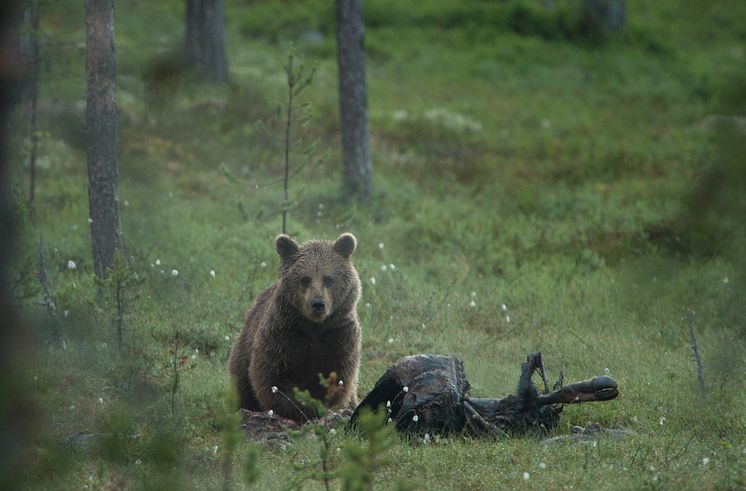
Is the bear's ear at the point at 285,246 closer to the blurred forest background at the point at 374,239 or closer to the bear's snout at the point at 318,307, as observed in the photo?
the bear's snout at the point at 318,307

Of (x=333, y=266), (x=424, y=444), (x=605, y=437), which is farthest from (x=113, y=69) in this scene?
(x=605, y=437)

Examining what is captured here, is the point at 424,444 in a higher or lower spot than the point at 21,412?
lower

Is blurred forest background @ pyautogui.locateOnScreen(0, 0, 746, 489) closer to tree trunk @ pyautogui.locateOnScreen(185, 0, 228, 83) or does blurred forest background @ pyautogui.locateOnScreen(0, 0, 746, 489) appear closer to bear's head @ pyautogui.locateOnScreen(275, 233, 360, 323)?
tree trunk @ pyautogui.locateOnScreen(185, 0, 228, 83)

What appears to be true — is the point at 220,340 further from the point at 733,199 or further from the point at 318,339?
the point at 733,199

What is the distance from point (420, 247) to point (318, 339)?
630 cm

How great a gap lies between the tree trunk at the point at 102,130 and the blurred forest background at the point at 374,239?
0.03 meters

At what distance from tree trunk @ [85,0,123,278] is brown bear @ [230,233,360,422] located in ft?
10.1

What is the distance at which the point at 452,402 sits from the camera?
7.50m

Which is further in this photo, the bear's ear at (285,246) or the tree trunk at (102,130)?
the tree trunk at (102,130)

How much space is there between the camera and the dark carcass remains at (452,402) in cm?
743

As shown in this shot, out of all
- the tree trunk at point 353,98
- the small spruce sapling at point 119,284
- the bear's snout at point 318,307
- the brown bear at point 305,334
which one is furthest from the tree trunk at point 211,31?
the bear's snout at point 318,307

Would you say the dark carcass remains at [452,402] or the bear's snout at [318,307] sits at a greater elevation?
the bear's snout at [318,307]

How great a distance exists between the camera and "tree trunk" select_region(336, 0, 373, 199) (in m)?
15.1

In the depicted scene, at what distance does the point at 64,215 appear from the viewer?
46.6 feet
